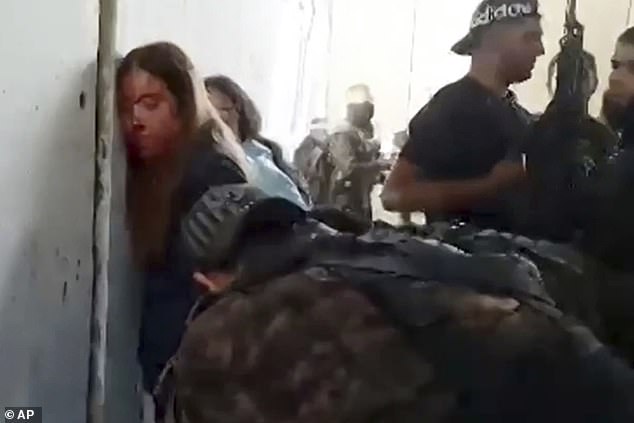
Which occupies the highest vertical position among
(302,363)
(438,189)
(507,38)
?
(507,38)

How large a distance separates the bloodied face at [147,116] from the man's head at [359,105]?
6.7 inches

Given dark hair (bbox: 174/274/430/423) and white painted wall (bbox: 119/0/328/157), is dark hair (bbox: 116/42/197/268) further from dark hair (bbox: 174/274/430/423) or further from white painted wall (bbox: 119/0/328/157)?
dark hair (bbox: 174/274/430/423)

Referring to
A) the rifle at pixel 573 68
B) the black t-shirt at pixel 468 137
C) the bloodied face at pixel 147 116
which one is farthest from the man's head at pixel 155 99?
the rifle at pixel 573 68

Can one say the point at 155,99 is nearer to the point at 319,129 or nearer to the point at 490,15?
the point at 319,129

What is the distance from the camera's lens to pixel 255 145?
0.84m

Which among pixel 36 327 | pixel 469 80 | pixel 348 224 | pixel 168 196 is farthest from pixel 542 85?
pixel 36 327

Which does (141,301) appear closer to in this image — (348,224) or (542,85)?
(348,224)

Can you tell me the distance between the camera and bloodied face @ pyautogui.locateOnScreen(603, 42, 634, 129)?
0.68 m

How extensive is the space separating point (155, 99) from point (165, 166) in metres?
0.06

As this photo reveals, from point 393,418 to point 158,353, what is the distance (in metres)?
0.28

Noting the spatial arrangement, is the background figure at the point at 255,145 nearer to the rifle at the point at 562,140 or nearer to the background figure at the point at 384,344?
the background figure at the point at 384,344

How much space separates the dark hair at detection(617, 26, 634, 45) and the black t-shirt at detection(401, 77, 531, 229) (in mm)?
77

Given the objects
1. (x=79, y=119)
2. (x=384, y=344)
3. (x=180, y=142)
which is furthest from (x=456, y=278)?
(x=79, y=119)

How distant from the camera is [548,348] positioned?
→ 640mm
